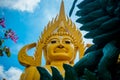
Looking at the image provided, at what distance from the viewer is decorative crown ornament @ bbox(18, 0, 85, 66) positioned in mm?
4547

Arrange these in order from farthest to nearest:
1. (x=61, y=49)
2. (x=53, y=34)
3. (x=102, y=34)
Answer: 1. (x=53, y=34)
2. (x=61, y=49)
3. (x=102, y=34)

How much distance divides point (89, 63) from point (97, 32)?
145 mm

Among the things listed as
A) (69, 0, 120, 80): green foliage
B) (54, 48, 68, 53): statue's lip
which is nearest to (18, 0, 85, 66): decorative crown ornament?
(54, 48, 68, 53): statue's lip

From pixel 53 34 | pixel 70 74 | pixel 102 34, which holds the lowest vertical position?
pixel 70 74

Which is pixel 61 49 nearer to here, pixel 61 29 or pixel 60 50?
pixel 60 50

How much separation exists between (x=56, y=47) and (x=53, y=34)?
297 mm

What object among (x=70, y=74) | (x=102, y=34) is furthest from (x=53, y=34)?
(x=70, y=74)

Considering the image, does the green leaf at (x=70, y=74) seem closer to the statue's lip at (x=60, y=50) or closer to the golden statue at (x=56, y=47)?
the golden statue at (x=56, y=47)

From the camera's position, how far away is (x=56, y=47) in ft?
13.9

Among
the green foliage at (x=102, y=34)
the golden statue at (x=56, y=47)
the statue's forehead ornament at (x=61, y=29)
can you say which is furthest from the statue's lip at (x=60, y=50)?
the green foliage at (x=102, y=34)

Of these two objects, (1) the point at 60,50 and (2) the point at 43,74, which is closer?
(2) the point at 43,74

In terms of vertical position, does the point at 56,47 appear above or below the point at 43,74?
above

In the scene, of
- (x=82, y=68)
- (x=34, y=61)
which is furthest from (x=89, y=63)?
(x=34, y=61)

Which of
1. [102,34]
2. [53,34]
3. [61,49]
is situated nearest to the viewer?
[102,34]
